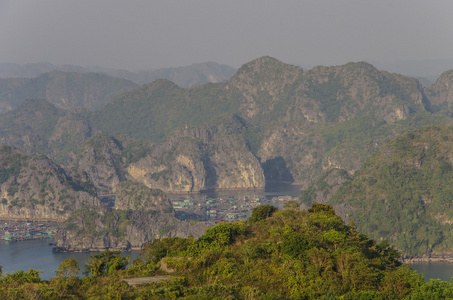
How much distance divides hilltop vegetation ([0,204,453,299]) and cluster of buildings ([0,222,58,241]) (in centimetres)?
7273

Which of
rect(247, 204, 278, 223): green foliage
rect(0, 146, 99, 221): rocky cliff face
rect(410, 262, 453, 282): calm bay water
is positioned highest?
rect(247, 204, 278, 223): green foliage

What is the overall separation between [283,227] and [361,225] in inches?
2759

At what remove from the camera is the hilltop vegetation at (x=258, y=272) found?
35.0 meters

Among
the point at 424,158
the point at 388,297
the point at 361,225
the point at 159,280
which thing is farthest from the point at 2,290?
the point at 424,158

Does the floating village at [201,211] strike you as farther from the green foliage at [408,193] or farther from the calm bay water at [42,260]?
the green foliage at [408,193]

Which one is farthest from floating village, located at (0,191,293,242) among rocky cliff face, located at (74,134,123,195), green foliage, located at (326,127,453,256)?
green foliage, located at (326,127,453,256)

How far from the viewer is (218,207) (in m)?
149

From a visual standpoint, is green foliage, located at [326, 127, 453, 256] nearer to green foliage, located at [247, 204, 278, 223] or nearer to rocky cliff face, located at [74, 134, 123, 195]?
green foliage, located at [247, 204, 278, 223]

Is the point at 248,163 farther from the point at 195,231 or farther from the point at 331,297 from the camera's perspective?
the point at 331,297

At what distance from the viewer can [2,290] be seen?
A: 34.8 m

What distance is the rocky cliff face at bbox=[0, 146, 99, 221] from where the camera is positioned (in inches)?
5591

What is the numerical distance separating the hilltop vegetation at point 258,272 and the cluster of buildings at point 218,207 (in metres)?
74.7

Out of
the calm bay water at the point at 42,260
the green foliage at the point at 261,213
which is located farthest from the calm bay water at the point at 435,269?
the green foliage at the point at 261,213

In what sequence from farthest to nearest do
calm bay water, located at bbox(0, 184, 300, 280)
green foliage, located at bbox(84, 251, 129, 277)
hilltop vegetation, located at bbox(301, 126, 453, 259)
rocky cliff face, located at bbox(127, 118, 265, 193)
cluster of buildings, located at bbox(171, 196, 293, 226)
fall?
rocky cliff face, located at bbox(127, 118, 265, 193), cluster of buildings, located at bbox(171, 196, 293, 226), hilltop vegetation, located at bbox(301, 126, 453, 259), calm bay water, located at bbox(0, 184, 300, 280), green foliage, located at bbox(84, 251, 129, 277)
